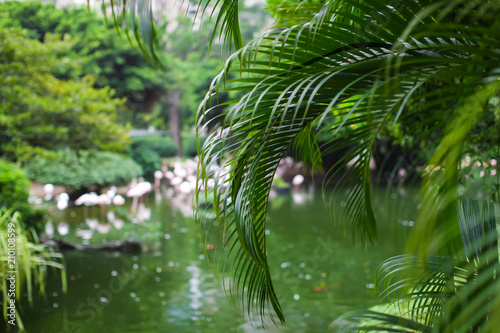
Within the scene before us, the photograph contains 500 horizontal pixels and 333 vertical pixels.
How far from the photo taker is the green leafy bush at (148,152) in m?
16.2

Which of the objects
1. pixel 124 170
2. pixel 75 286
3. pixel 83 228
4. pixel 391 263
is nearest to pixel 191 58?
pixel 124 170

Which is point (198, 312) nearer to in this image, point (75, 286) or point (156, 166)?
point (75, 286)

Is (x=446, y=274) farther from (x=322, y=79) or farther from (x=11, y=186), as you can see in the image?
(x=11, y=186)

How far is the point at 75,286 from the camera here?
4832 mm

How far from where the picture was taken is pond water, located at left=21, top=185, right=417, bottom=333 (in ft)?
12.9

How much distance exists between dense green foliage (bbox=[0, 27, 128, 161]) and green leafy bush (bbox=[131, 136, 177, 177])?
8473 mm

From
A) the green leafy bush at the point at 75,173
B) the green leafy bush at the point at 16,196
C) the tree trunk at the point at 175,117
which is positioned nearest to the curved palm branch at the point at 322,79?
the green leafy bush at the point at 16,196

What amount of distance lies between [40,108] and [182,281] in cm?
329

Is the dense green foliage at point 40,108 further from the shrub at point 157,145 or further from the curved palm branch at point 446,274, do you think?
the shrub at point 157,145

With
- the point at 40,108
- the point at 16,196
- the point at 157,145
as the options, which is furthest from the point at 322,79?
the point at 157,145

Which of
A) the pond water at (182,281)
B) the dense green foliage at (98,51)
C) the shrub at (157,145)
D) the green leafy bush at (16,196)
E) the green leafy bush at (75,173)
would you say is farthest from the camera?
the shrub at (157,145)

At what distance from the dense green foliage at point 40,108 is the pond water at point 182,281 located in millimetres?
1365

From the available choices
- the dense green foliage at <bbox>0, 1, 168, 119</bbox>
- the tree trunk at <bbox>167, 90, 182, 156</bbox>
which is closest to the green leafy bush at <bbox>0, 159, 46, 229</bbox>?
the dense green foliage at <bbox>0, 1, 168, 119</bbox>

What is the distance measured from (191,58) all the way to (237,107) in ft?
62.4
